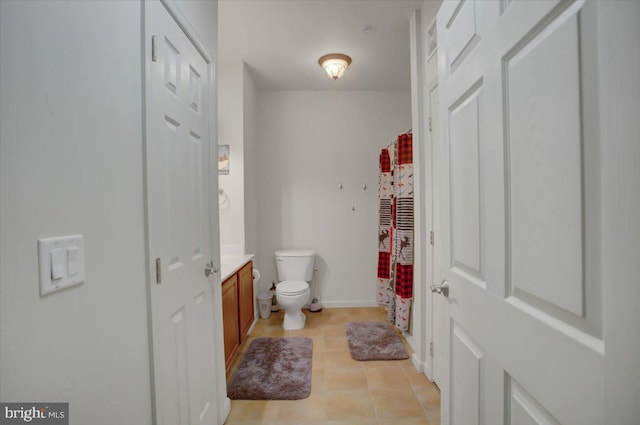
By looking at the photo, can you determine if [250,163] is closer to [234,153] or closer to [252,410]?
[234,153]

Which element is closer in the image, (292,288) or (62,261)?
(62,261)

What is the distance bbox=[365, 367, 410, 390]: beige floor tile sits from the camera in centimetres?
196

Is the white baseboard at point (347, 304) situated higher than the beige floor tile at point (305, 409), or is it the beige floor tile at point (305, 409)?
the white baseboard at point (347, 304)

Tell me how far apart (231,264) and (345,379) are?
1266mm

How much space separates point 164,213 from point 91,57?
0.53 m

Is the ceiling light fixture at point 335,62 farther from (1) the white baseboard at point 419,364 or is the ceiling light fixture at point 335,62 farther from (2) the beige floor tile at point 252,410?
(2) the beige floor tile at point 252,410

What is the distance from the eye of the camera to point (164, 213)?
1052 millimetres

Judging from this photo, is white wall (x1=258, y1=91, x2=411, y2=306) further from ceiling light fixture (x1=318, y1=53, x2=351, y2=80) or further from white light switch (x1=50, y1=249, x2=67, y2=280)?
white light switch (x1=50, y1=249, x2=67, y2=280)

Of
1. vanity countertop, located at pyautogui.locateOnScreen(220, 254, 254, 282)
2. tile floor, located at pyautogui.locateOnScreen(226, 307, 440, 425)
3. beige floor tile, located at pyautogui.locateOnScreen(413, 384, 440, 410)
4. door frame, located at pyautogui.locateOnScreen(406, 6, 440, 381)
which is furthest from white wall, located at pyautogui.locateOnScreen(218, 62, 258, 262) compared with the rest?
beige floor tile, located at pyautogui.locateOnScreen(413, 384, 440, 410)

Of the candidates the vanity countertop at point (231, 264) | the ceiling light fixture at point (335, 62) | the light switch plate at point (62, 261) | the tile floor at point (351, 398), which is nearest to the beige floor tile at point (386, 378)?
the tile floor at point (351, 398)

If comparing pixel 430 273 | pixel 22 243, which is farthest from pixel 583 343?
pixel 430 273

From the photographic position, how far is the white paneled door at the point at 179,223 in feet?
3.21

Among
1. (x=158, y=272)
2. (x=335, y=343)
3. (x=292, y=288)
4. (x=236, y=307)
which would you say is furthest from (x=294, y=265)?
(x=158, y=272)

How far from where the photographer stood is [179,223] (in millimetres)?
1188
